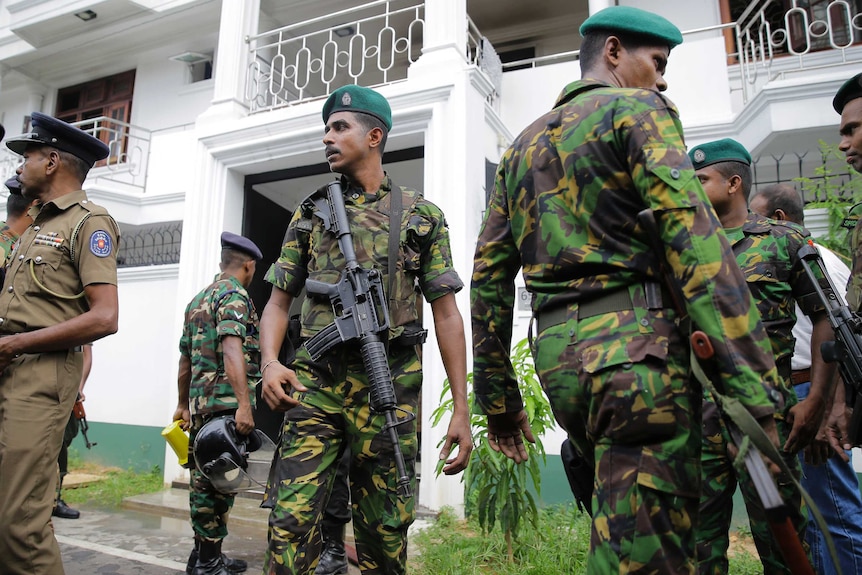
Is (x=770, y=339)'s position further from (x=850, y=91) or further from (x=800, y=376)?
(x=850, y=91)

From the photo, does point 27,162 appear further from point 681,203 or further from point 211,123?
point 211,123

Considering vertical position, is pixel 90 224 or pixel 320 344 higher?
pixel 90 224

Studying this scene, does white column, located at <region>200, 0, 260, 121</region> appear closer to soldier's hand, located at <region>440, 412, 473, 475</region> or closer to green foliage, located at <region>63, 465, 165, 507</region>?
Result: green foliage, located at <region>63, 465, 165, 507</region>

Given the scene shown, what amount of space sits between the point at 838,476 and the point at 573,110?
6.61 ft

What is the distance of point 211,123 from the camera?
19.4 feet

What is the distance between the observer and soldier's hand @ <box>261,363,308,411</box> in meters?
1.93

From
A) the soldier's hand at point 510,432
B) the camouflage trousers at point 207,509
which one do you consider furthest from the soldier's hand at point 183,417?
the soldier's hand at point 510,432

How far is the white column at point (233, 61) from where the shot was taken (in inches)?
235

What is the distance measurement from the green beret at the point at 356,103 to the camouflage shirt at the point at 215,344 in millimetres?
1323

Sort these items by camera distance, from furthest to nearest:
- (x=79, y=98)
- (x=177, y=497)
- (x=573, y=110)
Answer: (x=79, y=98) → (x=177, y=497) → (x=573, y=110)

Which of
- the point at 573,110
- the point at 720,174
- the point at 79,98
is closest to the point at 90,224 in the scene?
the point at 573,110

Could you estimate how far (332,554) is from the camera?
3258 millimetres

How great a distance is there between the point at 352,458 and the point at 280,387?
370mm

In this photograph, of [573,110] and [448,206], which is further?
[448,206]
